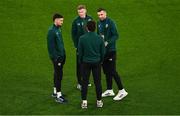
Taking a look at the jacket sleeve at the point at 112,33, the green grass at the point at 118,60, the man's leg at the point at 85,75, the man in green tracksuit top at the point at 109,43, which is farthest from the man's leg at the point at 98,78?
the jacket sleeve at the point at 112,33

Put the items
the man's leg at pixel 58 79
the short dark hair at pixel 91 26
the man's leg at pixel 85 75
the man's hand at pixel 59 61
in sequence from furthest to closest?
1. the man's leg at pixel 58 79
2. the man's hand at pixel 59 61
3. the man's leg at pixel 85 75
4. the short dark hair at pixel 91 26

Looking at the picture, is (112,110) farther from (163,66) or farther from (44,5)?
(44,5)

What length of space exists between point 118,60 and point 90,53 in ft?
12.8

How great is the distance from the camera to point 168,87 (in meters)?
13.0

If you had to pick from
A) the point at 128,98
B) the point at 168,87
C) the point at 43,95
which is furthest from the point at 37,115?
the point at 168,87

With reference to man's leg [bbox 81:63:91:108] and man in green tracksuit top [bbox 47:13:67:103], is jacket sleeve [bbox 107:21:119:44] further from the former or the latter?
man in green tracksuit top [bbox 47:13:67:103]

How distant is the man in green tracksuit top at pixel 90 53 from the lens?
11219 millimetres

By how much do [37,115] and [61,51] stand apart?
1.64 metres

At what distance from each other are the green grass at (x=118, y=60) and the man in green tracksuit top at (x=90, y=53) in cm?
73

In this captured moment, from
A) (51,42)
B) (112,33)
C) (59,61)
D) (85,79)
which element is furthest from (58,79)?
(112,33)

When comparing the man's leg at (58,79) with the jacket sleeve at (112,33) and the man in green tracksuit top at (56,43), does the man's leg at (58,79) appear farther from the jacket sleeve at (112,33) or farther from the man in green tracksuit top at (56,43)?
the jacket sleeve at (112,33)

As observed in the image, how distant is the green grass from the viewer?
12.0m

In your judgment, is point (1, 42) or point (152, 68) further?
point (1, 42)

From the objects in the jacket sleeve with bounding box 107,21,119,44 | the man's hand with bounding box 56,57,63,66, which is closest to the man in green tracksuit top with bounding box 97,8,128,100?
the jacket sleeve with bounding box 107,21,119,44
